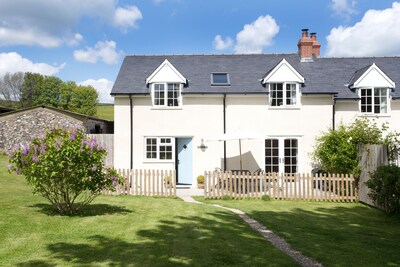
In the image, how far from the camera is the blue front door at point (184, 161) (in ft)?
73.2

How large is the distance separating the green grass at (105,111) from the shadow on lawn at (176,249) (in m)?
80.0

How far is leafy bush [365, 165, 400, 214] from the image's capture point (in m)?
12.0

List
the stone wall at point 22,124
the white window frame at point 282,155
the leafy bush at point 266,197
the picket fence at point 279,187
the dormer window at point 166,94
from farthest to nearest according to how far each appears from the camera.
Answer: the stone wall at point 22,124, the dormer window at point 166,94, the white window frame at point 282,155, the leafy bush at point 266,197, the picket fence at point 279,187

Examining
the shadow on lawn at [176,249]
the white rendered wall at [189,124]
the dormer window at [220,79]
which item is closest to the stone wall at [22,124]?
the white rendered wall at [189,124]

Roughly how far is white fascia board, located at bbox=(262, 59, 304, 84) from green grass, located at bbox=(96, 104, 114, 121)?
68926mm

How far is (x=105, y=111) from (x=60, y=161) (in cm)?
9375

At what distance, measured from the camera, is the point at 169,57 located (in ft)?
85.5

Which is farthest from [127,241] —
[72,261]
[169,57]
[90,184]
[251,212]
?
[169,57]

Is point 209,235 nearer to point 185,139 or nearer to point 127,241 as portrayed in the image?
point 127,241

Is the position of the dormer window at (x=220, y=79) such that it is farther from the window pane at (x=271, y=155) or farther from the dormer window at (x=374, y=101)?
the dormer window at (x=374, y=101)

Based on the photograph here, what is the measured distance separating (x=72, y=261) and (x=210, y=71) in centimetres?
1953

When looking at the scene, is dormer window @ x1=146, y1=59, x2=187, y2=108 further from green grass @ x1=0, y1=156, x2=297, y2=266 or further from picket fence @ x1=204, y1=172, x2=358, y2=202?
green grass @ x1=0, y1=156, x2=297, y2=266

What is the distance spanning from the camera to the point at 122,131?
22.2m

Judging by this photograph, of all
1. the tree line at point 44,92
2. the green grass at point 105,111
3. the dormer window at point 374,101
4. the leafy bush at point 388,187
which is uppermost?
the tree line at point 44,92
